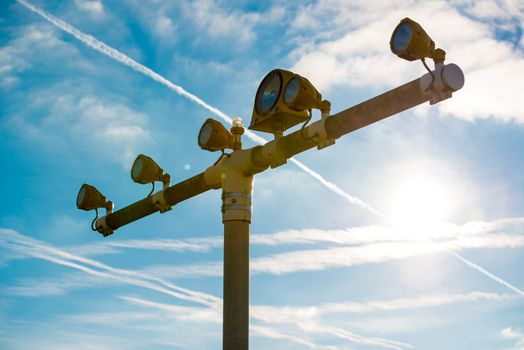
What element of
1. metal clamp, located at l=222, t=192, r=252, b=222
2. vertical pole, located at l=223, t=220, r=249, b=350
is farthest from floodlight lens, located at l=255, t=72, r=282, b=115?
vertical pole, located at l=223, t=220, r=249, b=350

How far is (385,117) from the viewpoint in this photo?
6.48 metres

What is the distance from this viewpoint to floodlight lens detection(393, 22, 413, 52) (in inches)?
237

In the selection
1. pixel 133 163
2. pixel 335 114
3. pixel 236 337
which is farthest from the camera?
pixel 133 163

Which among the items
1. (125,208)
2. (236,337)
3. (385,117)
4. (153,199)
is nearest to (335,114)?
(385,117)

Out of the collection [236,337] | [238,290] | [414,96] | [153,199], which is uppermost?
[153,199]

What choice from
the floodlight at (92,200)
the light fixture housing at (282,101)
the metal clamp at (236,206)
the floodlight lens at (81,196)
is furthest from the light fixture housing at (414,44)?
the floodlight lens at (81,196)

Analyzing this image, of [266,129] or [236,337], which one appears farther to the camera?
[266,129]

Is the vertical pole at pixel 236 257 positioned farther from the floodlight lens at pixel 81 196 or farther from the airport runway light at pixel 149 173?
the floodlight lens at pixel 81 196

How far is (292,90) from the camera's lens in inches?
290

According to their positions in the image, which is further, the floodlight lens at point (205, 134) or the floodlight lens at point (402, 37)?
the floodlight lens at point (205, 134)

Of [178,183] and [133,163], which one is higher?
[133,163]

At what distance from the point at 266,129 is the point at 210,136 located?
85cm

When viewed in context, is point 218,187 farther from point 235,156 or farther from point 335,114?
point 335,114

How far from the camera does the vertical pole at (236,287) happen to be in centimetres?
751
